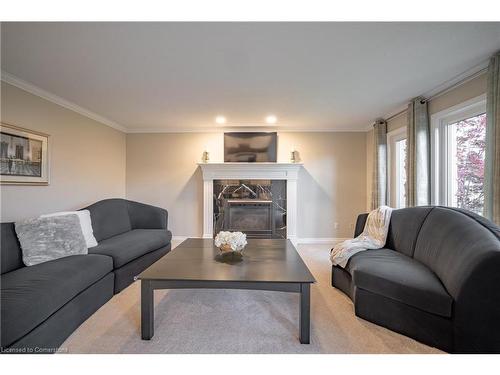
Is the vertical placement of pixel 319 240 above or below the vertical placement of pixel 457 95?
below

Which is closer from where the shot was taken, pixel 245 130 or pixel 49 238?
pixel 49 238

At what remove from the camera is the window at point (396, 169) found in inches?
151

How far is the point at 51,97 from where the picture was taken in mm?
3029

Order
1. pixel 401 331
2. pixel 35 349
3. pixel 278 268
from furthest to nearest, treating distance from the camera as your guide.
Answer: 1. pixel 278 268
2. pixel 401 331
3. pixel 35 349

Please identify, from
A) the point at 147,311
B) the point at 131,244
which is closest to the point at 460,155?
the point at 147,311

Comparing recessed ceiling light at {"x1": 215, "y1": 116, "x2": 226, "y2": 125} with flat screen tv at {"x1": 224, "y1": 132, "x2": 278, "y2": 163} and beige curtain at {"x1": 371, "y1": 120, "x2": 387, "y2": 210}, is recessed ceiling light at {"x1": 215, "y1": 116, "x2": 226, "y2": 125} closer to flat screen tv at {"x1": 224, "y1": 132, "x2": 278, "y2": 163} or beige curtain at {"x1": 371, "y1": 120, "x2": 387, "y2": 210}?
flat screen tv at {"x1": 224, "y1": 132, "x2": 278, "y2": 163}

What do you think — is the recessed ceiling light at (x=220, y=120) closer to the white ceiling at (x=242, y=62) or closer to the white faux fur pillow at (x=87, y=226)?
the white ceiling at (x=242, y=62)

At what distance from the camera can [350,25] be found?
167cm

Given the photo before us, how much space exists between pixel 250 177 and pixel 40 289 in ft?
11.7

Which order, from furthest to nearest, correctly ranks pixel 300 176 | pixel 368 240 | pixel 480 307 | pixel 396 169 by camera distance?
pixel 300 176, pixel 396 169, pixel 368 240, pixel 480 307

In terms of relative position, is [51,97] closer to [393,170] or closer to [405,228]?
[405,228]
